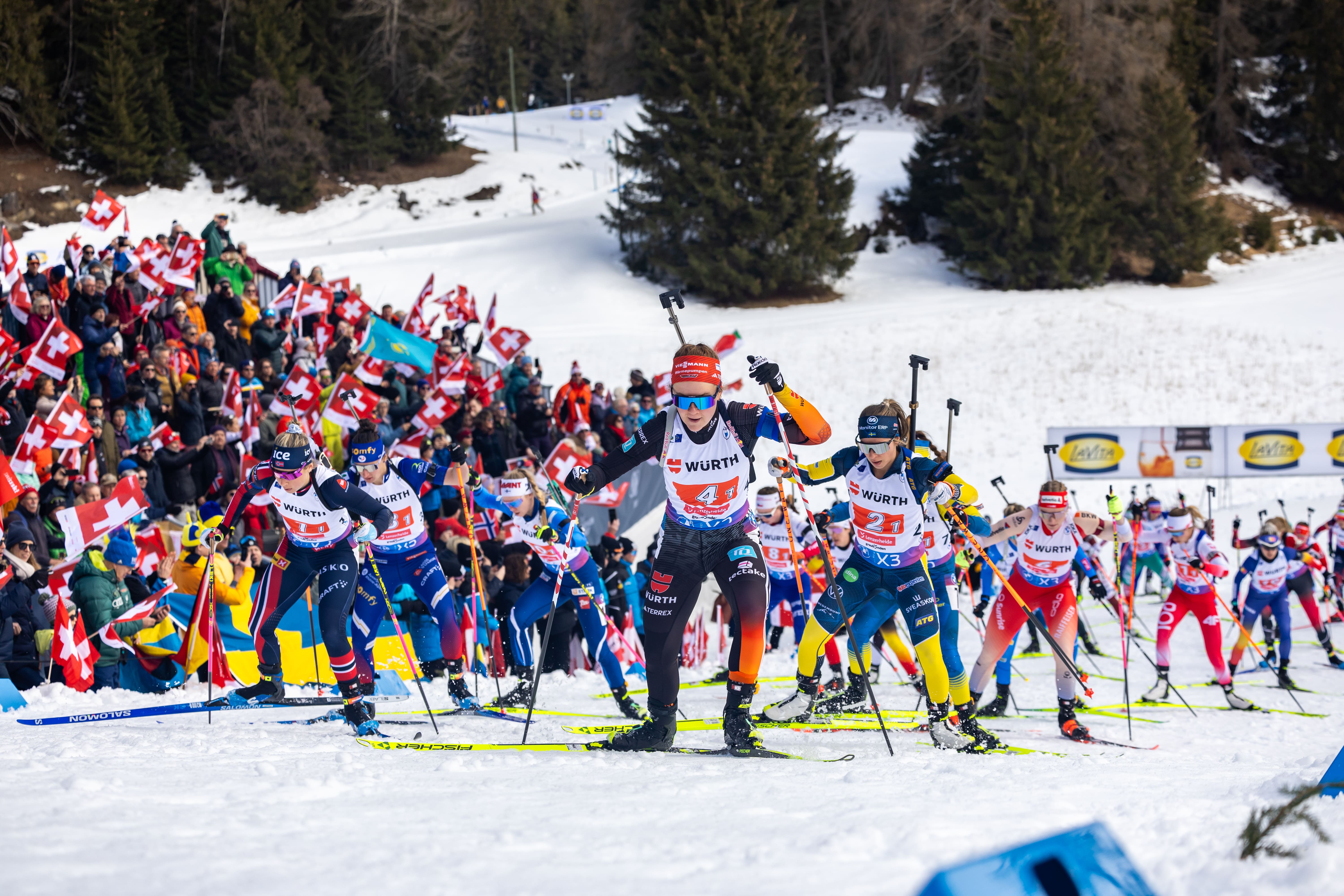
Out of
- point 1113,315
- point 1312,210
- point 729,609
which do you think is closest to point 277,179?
point 1113,315

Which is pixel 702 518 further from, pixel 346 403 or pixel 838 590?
pixel 346 403

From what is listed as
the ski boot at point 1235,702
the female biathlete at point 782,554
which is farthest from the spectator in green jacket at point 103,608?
the ski boot at point 1235,702

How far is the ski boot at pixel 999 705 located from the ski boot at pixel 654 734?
377 cm

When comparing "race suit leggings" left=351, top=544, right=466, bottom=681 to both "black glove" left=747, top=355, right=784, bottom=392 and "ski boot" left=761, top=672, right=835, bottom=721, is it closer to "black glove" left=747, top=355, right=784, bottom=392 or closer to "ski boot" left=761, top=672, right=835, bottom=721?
"ski boot" left=761, top=672, right=835, bottom=721

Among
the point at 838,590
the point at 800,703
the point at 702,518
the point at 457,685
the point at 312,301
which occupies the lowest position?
the point at 457,685

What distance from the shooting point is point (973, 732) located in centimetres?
677

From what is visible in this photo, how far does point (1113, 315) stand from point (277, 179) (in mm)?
28330

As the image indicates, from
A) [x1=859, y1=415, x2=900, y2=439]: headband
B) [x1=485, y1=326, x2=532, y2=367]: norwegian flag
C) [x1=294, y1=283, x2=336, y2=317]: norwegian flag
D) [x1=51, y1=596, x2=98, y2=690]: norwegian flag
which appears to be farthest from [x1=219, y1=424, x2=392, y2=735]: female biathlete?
[x1=485, y1=326, x2=532, y2=367]: norwegian flag

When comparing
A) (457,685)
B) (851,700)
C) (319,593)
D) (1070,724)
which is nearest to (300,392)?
(457,685)

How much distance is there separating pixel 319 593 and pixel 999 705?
5591mm

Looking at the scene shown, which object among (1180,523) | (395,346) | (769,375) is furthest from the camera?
(395,346)

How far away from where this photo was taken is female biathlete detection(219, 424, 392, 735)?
6.72 m

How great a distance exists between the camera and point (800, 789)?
4676 mm

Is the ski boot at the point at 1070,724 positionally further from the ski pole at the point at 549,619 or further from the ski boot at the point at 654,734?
the ski pole at the point at 549,619
